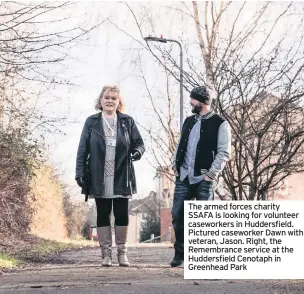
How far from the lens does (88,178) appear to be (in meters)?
7.41

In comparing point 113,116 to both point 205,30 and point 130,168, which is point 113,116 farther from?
point 205,30

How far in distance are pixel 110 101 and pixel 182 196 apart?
45.3 inches

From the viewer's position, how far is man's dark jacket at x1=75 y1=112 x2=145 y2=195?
24.2 ft

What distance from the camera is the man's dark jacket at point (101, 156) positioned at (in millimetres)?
7383

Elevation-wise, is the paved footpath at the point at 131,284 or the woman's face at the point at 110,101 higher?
the woman's face at the point at 110,101

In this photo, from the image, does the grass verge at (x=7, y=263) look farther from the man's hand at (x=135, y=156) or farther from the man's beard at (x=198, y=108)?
the man's beard at (x=198, y=108)

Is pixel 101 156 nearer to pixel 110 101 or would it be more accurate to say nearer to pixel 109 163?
pixel 109 163

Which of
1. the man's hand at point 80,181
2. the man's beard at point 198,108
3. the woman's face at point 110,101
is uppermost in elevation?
the woman's face at point 110,101

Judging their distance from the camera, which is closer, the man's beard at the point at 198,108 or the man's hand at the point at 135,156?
the man's beard at the point at 198,108

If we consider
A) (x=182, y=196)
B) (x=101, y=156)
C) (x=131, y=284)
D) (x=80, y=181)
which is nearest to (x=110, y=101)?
(x=101, y=156)

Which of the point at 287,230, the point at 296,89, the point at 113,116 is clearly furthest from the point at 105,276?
the point at 296,89

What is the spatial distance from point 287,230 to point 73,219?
26.0 metres

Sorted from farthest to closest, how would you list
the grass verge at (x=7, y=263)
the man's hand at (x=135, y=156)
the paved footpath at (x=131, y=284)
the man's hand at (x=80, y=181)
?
1. the grass verge at (x=7, y=263)
2. the man's hand at (x=135, y=156)
3. the man's hand at (x=80, y=181)
4. the paved footpath at (x=131, y=284)

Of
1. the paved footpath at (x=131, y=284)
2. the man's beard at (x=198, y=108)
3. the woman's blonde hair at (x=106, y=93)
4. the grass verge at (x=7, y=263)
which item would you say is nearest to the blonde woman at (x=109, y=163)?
the woman's blonde hair at (x=106, y=93)
